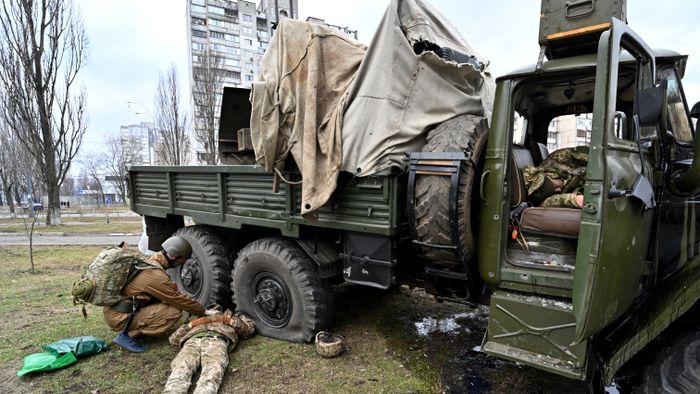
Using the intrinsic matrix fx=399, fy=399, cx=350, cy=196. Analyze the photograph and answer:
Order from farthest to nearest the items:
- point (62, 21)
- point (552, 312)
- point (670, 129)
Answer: point (62, 21) < point (670, 129) < point (552, 312)

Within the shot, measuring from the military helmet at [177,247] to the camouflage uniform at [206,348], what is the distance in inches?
36.0

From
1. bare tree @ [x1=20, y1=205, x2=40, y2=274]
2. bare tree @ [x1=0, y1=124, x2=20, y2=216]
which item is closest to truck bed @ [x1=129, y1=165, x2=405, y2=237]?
bare tree @ [x1=20, y1=205, x2=40, y2=274]

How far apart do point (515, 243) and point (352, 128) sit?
150 centimetres

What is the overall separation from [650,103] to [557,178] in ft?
3.24

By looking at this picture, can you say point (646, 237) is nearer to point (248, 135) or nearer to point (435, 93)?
point (435, 93)

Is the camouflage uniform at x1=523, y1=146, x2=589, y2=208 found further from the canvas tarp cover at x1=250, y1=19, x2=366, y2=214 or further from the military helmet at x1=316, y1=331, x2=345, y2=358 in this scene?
the military helmet at x1=316, y1=331, x2=345, y2=358

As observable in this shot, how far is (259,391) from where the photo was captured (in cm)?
314

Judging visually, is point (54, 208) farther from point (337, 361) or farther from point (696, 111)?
point (696, 111)

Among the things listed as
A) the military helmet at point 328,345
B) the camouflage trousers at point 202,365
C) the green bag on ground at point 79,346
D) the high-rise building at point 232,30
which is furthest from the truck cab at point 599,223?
the high-rise building at point 232,30

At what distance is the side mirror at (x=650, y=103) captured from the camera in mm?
1949

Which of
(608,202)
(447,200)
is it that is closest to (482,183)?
(447,200)

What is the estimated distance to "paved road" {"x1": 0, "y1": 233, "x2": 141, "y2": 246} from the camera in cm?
1223

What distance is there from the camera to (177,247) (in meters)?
4.53

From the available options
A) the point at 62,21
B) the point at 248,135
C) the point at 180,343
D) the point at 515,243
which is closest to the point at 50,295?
the point at 180,343
